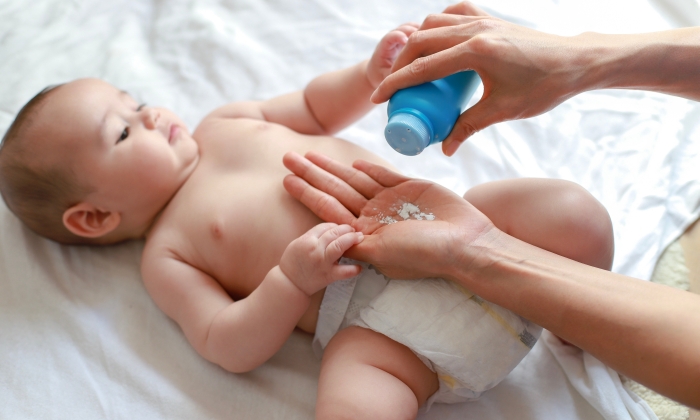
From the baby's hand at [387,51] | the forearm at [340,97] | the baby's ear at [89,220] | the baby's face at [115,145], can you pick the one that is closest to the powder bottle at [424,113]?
the baby's hand at [387,51]

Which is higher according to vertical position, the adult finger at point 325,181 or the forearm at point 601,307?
the forearm at point 601,307

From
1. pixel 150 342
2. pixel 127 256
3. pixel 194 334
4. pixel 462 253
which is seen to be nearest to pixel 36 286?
pixel 127 256

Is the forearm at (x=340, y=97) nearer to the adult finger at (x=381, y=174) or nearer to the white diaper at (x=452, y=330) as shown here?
the adult finger at (x=381, y=174)

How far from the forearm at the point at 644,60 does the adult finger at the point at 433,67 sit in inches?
9.4

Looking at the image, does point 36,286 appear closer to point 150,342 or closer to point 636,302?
point 150,342

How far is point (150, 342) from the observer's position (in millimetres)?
1342

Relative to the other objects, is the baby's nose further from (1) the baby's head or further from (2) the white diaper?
(2) the white diaper

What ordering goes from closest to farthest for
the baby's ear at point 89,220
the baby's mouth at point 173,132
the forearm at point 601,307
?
the forearm at point 601,307, the baby's ear at point 89,220, the baby's mouth at point 173,132

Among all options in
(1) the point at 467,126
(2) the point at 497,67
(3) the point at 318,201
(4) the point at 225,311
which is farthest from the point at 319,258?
(2) the point at 497,67

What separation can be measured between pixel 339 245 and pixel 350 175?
0.85ft

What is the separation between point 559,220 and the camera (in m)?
1.09

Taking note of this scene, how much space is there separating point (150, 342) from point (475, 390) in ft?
2.65

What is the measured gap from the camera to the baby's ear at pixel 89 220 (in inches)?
53.8

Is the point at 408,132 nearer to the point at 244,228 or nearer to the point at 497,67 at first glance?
the point at 497,67
